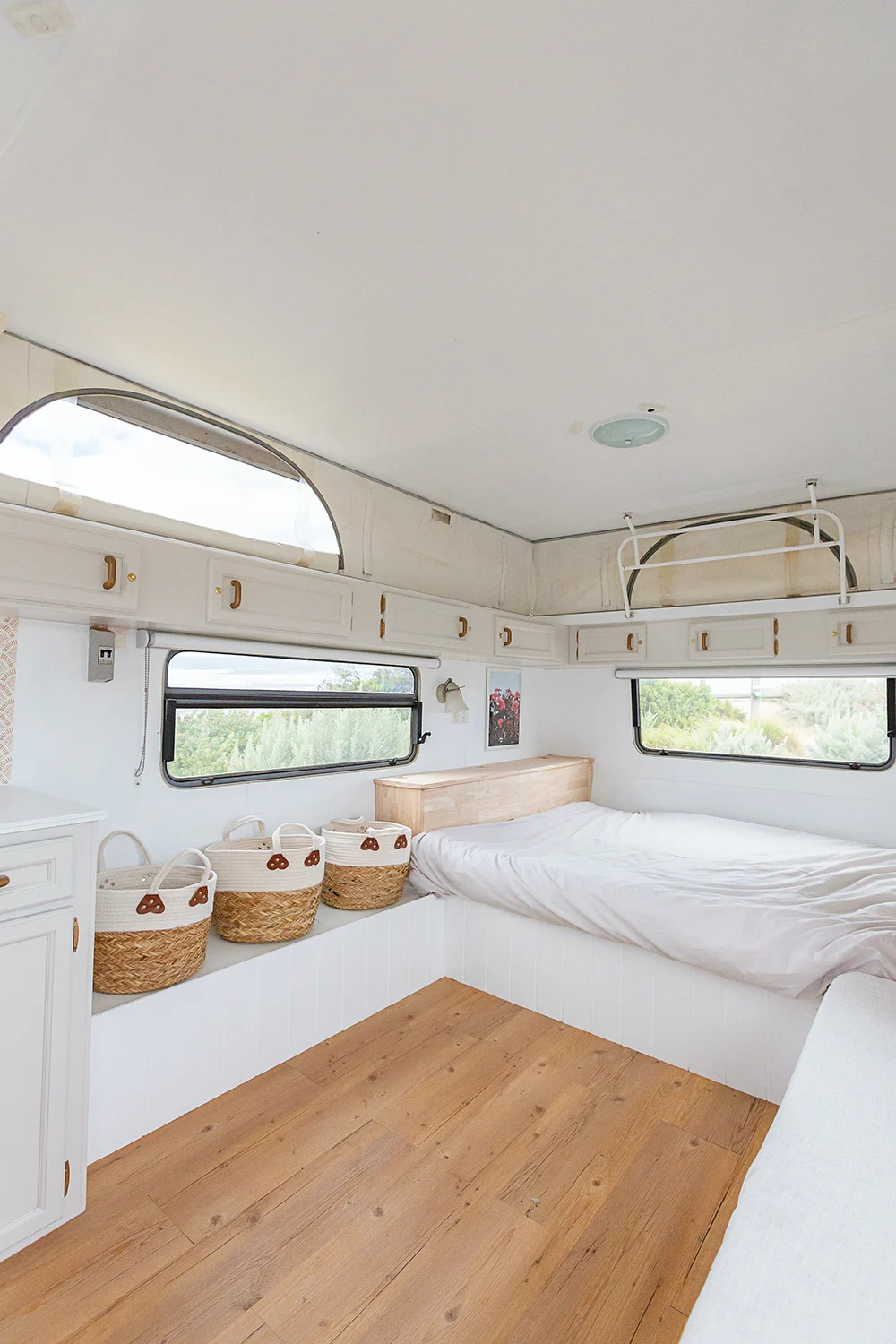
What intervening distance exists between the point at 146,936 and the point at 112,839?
48 cm

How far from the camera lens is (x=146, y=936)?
213 cm

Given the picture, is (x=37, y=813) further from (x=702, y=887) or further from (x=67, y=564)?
(x=702, y=887)

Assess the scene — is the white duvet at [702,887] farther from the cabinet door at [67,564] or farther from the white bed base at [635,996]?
the cabinet door at [67,564]

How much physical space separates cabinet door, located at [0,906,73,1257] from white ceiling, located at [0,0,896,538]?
176 cm

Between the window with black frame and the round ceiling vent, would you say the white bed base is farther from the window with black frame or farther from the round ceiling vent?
the round ceiling vent

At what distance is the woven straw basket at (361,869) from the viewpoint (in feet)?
9.73

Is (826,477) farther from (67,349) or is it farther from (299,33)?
(67,349)

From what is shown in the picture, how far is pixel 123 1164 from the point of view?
199 cm

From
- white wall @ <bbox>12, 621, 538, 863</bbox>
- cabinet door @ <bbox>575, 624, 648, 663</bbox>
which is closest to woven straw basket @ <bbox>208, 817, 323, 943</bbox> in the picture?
white wall @ <bbox>12, 621, 538, 863</bbox>

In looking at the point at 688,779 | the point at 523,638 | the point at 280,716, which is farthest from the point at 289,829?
the point at 688,779

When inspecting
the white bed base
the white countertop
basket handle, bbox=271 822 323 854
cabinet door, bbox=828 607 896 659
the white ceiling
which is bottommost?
the white bed base

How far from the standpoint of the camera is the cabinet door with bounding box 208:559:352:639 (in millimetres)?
2494

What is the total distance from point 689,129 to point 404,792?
2.86 metres

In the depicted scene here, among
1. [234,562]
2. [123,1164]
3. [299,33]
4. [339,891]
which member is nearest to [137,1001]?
[123,1164]
